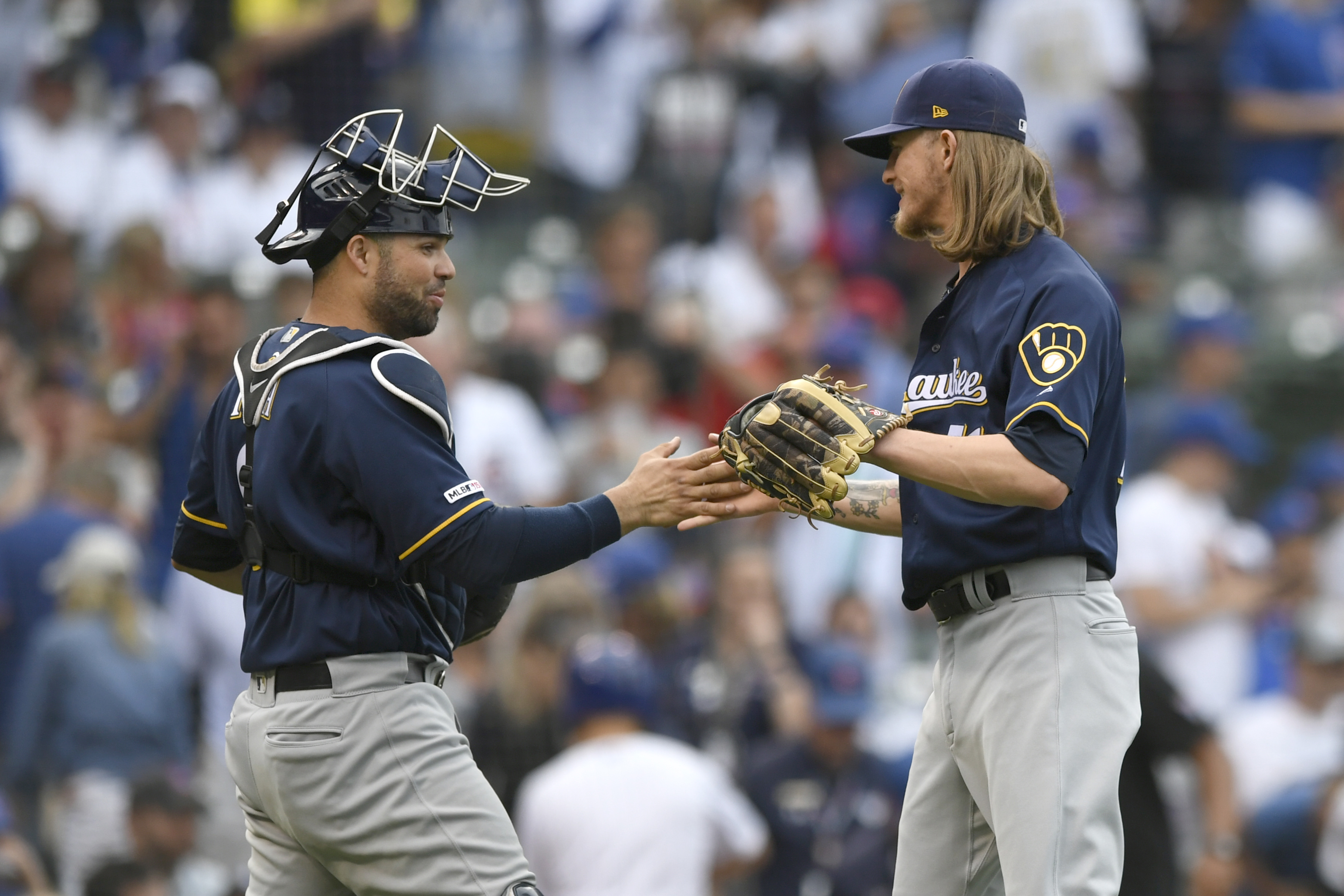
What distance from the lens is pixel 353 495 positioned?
3.46 m

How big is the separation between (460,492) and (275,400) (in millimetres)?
443

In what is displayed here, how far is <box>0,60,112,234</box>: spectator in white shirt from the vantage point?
877cm

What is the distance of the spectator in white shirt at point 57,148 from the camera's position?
8773mm

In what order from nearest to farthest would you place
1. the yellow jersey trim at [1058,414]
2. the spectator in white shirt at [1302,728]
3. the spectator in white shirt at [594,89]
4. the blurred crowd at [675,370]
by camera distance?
the yellow jersey trim at [1058,414] → the blurred crowd at [675,370] → the spectator in white shirt at [1302,728] → the spectator in white shirt at [594,89]

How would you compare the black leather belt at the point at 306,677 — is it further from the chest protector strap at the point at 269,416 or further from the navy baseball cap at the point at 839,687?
the navy baseball cap at the point at 839,687

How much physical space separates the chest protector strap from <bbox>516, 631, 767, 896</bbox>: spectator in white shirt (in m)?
2.52

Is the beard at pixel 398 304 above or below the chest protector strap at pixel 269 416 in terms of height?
above

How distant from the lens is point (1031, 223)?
3.64m

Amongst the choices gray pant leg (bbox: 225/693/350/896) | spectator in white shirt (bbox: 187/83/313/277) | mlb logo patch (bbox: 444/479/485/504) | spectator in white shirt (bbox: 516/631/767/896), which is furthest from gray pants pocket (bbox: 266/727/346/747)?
spectator in white shirt (bbox: 187/83/313/277)

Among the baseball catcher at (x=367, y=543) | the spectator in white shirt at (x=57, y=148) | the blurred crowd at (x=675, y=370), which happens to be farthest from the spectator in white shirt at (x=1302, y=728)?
the spectator in white shirt at (x=57, y=148)

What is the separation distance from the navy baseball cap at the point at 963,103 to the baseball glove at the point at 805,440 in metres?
0.60

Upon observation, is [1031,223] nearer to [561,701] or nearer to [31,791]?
[561,701]

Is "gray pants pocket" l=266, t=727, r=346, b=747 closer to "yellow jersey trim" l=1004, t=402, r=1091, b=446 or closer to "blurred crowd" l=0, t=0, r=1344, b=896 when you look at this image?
"yellow jersey trim" l=1004, t=402, r=1091, b=446

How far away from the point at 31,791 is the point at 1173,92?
7.42 metres
